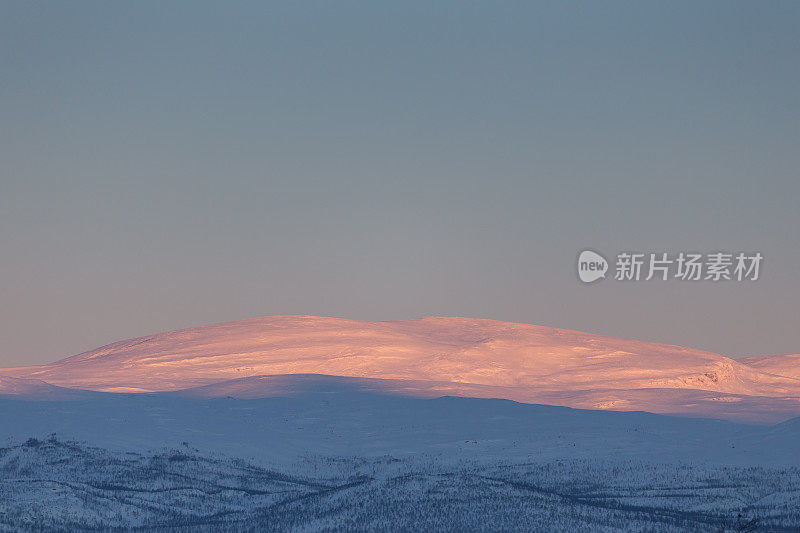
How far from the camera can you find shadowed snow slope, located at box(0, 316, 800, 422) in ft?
328

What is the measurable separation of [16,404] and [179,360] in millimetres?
33714

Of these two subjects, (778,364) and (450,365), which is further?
(778,364)

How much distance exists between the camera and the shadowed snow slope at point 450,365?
100 metres

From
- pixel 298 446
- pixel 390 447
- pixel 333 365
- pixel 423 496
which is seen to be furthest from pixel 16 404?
pixel 423 496

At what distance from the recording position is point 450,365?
113062mm

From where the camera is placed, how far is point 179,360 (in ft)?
381

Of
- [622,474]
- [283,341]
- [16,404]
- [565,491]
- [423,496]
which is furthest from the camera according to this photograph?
[283,341]

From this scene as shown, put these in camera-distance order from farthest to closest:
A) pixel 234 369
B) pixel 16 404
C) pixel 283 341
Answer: pixel 283 341 → pixel 234 369 → pixel 16 404

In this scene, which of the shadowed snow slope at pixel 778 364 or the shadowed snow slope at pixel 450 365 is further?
the shadowed snow slope at pixel 778 364

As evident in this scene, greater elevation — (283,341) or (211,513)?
(283,341)

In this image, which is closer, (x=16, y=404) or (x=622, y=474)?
(x=622, y=474)

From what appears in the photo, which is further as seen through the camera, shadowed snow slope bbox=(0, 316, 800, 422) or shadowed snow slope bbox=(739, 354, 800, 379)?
shadowed snow slope bbox=(739, 354, 800, 379)

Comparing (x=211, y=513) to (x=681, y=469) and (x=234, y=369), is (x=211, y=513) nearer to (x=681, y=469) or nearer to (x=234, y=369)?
(x=681, y=469)

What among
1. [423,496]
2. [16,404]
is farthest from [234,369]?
[423,496]
